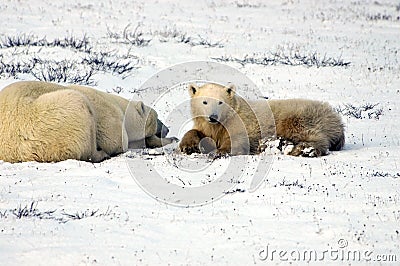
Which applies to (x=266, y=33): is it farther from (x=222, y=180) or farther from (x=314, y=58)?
(x=222, y=180)

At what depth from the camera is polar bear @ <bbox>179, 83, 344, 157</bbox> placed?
9.43 meters

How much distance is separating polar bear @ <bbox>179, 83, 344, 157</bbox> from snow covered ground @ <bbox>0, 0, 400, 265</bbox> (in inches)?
18.7

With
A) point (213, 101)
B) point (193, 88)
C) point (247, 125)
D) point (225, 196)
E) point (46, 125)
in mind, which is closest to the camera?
point (225, 196)

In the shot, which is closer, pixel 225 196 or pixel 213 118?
pixel 225 196

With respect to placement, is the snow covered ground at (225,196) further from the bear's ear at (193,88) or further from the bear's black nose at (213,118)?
the bear's ear at (193,88)

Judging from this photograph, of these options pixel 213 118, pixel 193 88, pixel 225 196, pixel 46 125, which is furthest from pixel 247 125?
pixel 46 125

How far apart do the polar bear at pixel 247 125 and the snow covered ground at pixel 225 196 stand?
18.7 inches

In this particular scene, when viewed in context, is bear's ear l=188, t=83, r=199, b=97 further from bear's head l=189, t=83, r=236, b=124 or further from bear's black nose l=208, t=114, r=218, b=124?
bear's black nose l=208, t=114, r=218, b=124

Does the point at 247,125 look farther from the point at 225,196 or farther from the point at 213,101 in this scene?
the point at 225,196

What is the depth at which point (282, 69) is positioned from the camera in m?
17.1

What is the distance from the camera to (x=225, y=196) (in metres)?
6.77

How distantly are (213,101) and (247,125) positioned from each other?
0.73 metres

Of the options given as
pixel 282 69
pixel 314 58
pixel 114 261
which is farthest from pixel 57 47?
pixel 114 261

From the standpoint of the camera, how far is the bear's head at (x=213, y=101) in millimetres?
9445
